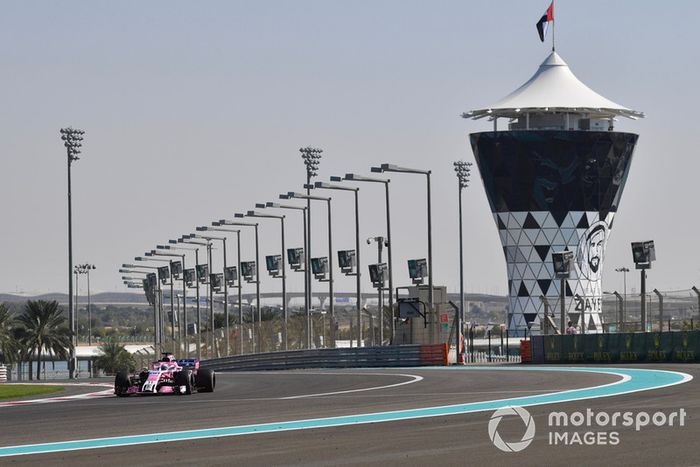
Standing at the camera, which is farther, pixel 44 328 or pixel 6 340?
pixel 44 328

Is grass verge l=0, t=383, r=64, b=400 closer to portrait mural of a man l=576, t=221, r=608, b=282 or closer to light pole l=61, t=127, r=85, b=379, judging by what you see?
light pole l=61, t=127, r=85, b=379

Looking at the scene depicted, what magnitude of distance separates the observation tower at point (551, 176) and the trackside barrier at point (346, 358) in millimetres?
48597

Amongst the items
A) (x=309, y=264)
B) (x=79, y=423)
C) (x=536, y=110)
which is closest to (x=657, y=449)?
(x=79, y=423)

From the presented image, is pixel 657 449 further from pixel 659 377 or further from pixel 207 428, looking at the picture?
pixel 659 377

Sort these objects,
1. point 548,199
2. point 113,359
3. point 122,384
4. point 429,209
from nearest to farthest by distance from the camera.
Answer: point 122,384
point 429,209
point 548,199
point 113,359

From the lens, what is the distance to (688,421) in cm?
1683

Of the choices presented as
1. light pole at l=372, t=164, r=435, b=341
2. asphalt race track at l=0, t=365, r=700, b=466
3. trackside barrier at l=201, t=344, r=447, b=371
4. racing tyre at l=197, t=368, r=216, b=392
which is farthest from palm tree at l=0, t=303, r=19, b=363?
asphalt race track at l=0, t=365, r=700, b=466

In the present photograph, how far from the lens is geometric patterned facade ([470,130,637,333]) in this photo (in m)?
111

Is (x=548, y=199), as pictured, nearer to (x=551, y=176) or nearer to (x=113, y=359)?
(x=551, y=176)

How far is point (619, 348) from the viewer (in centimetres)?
4272

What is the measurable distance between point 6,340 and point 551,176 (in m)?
41.1

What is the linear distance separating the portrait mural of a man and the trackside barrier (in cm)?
5538

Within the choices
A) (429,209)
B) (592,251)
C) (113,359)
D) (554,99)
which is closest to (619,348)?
(429,209)

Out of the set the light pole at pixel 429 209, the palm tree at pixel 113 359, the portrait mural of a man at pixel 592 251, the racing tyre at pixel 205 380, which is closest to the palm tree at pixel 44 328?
the palm tree at pixel 113 359
